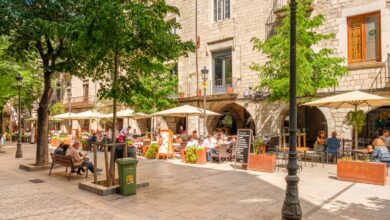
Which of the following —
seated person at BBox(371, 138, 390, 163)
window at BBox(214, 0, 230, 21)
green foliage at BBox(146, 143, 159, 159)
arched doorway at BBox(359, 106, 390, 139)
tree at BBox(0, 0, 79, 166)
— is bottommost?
green foliage at BBox(146, 143, 159, 159)

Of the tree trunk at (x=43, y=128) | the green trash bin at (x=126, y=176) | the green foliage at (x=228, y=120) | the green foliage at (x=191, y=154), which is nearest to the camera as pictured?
the green trash bin at (x=126, y=176)

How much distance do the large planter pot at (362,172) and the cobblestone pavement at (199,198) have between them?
0.93ft

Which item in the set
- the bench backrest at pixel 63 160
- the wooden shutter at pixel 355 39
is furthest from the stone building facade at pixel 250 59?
the bench backrest at pixel 63 160

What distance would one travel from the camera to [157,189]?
8461 millimetres

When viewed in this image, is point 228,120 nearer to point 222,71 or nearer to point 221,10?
point 222,71

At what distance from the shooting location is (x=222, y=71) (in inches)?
806

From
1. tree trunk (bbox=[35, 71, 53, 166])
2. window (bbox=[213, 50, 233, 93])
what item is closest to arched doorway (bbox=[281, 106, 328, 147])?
window (bbox=[213, 50, 233, 93])

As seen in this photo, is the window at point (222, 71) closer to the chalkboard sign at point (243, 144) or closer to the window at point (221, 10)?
the window at point (221, 10)

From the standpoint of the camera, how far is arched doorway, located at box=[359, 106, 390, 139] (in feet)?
48.6

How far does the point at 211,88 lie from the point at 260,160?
10.2 m

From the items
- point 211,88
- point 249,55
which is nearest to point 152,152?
point 211,88

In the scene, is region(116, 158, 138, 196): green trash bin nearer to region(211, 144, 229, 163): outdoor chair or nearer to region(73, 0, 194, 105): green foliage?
A: region(73, 0, 194, 105): green foliage

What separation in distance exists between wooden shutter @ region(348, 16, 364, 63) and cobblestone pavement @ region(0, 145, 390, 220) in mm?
7008

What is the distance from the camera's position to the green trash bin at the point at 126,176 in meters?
7.76
